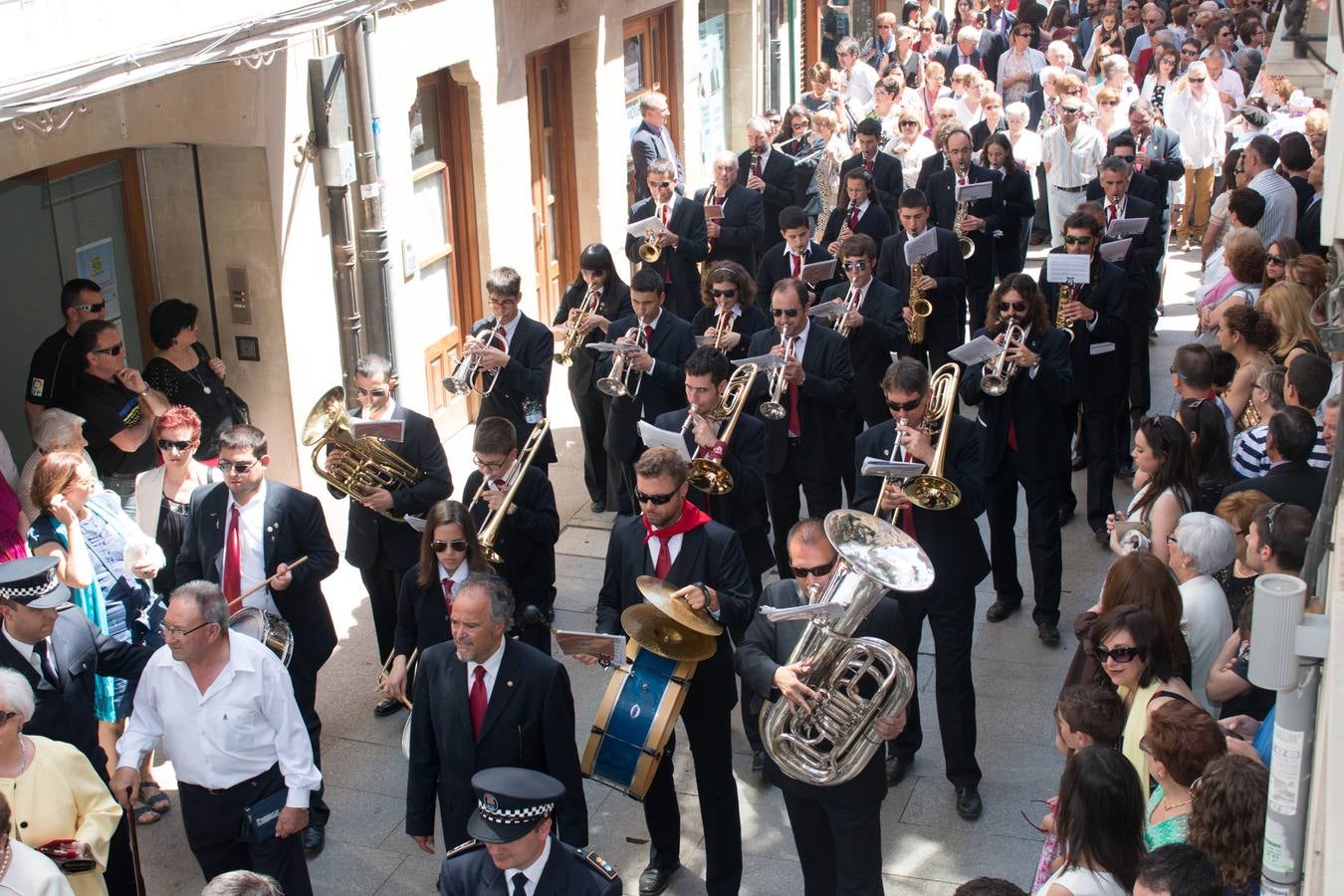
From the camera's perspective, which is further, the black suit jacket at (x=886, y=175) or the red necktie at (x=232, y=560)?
Answer: the black suit jacket at (x=886, y=175)

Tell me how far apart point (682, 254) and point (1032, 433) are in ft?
13.3

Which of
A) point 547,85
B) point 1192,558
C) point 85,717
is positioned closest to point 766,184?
point 547,85

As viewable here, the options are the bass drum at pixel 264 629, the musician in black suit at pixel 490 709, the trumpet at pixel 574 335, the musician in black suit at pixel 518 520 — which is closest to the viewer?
the musician in black suit at pixel 490 709

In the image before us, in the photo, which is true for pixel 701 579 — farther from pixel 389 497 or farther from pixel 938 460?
pixel 389 497

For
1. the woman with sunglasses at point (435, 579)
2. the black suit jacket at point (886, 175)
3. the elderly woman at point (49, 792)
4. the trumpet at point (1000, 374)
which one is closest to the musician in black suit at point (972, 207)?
the black suit jacket at point (886, 175)

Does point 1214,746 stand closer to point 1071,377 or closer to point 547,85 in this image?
point 1071,377

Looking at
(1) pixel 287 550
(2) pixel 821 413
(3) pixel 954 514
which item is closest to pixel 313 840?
(1) pixel 287 550

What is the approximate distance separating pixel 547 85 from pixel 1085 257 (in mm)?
6245

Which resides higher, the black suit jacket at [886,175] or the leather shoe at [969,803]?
the black suit jacket at [886,175]

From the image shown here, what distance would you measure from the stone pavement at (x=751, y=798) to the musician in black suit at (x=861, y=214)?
3490 mm

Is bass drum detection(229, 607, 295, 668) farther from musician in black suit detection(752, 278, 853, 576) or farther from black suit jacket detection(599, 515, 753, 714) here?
musician in black suit detection(752, 278, 853, 576)

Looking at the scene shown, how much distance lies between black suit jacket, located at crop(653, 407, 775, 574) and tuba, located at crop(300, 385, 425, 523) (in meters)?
1.34

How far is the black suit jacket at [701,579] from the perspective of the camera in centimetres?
618

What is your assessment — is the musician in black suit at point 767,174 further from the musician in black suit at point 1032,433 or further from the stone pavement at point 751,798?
the stone pavement at point 751,798
